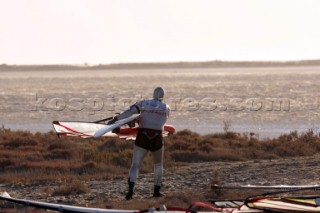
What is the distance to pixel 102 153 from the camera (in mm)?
24844

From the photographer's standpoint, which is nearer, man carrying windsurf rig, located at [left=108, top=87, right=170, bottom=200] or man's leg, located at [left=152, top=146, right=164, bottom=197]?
man carrying windsurf rig, located at [left=108, top=87, right=170, bottom=200]

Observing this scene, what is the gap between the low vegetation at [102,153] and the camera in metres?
22.0

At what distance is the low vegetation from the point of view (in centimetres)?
2198

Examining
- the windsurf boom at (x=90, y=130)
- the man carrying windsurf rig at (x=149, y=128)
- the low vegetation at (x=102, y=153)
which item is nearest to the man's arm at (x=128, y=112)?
the man carrying windsurf rig at (x=149, y=128)

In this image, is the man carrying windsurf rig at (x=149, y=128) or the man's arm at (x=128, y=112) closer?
the man's arm at (x=128, y=112)

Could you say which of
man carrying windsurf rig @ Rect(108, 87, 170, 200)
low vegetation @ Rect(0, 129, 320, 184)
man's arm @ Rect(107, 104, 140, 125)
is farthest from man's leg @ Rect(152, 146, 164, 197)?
low vegetation @ Rect(0, 129, 320, 184)

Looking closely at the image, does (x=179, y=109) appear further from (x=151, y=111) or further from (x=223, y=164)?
(x=151, y=111)

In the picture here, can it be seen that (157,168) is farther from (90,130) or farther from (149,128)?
(90,130)

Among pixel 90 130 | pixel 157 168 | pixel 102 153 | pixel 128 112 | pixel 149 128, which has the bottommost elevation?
pixel 102 153

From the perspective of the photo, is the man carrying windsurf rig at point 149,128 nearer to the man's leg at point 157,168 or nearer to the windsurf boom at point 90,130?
the man's leg at point 157,168

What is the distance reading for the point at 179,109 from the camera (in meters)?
58.7

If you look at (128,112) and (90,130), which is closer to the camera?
(128,112)

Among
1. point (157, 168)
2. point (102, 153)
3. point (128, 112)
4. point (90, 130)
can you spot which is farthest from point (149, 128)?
point (102, 153)

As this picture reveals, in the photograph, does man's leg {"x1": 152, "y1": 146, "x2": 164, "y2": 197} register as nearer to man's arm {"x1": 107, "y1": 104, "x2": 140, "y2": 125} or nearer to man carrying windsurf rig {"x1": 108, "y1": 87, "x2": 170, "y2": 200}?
man carrying windsurf rig {"x1": 108, "y1": 87, "x2": 170, "y2": 200}
